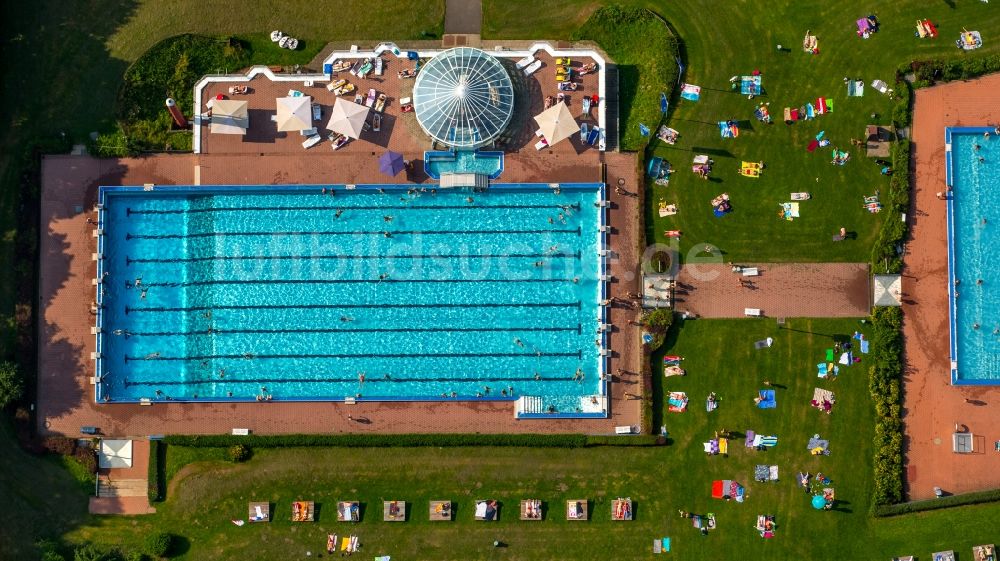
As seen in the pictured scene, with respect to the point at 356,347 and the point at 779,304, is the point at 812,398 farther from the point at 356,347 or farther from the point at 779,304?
the point at 356,347

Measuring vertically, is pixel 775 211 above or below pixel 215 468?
above

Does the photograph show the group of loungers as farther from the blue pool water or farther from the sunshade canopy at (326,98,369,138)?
the sunshade canopy at (326,98,369,138)

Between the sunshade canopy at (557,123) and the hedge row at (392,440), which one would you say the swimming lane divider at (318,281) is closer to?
the sunshade canopy at (557,123)

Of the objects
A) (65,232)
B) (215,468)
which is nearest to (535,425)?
(215,468)

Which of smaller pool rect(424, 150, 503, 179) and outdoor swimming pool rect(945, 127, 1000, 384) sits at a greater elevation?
smaller pool rect(424, 150, 503, 179)

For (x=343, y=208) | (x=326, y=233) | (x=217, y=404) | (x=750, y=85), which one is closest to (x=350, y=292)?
(x=326, y=233)

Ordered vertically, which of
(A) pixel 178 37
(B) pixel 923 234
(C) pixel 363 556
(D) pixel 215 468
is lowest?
(C) pixel 363 556

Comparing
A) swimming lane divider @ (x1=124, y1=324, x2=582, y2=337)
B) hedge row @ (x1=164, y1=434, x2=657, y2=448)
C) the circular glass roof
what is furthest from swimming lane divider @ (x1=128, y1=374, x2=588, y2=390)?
the circular glass roof
